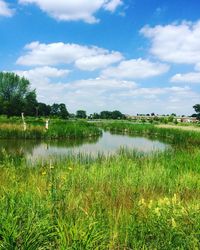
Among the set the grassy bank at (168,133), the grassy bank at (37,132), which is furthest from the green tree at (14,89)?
the grassy bank at (37,132)

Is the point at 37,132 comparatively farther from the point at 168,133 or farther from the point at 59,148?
the point at 168,133

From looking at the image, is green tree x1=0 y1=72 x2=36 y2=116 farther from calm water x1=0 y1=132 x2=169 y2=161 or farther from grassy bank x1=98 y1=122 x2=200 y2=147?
calm water x1=0 y1=132 x2=169 y2=161

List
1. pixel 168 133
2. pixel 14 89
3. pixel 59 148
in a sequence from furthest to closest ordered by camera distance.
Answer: pixel 14 89
pixel 168 133
pixel 59 148

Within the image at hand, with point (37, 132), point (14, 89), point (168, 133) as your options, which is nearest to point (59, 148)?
point (37, 132)

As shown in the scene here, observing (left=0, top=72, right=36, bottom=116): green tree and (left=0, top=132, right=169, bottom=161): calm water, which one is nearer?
(left=0, top=132, right=169, bottom=161): calm water

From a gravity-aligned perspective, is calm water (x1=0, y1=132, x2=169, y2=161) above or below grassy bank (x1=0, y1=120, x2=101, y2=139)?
below

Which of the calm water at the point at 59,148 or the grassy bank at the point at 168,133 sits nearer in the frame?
the calm water at the point at 59,148

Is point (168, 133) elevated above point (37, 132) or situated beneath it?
situated beneath

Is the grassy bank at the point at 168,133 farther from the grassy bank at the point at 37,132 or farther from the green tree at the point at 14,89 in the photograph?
the green tree at the point at 14,89

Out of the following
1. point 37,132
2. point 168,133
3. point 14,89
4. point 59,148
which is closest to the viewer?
point 59,148

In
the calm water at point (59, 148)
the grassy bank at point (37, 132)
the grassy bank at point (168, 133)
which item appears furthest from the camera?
the grassy bank at point (37, 132)

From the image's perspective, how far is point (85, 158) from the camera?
14312mm

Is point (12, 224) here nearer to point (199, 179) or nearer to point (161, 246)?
point (161, 246)

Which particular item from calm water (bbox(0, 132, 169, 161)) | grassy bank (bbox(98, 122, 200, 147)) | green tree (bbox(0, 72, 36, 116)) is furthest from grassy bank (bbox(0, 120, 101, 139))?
green tree (bbox(0, 72, 36, 116))
